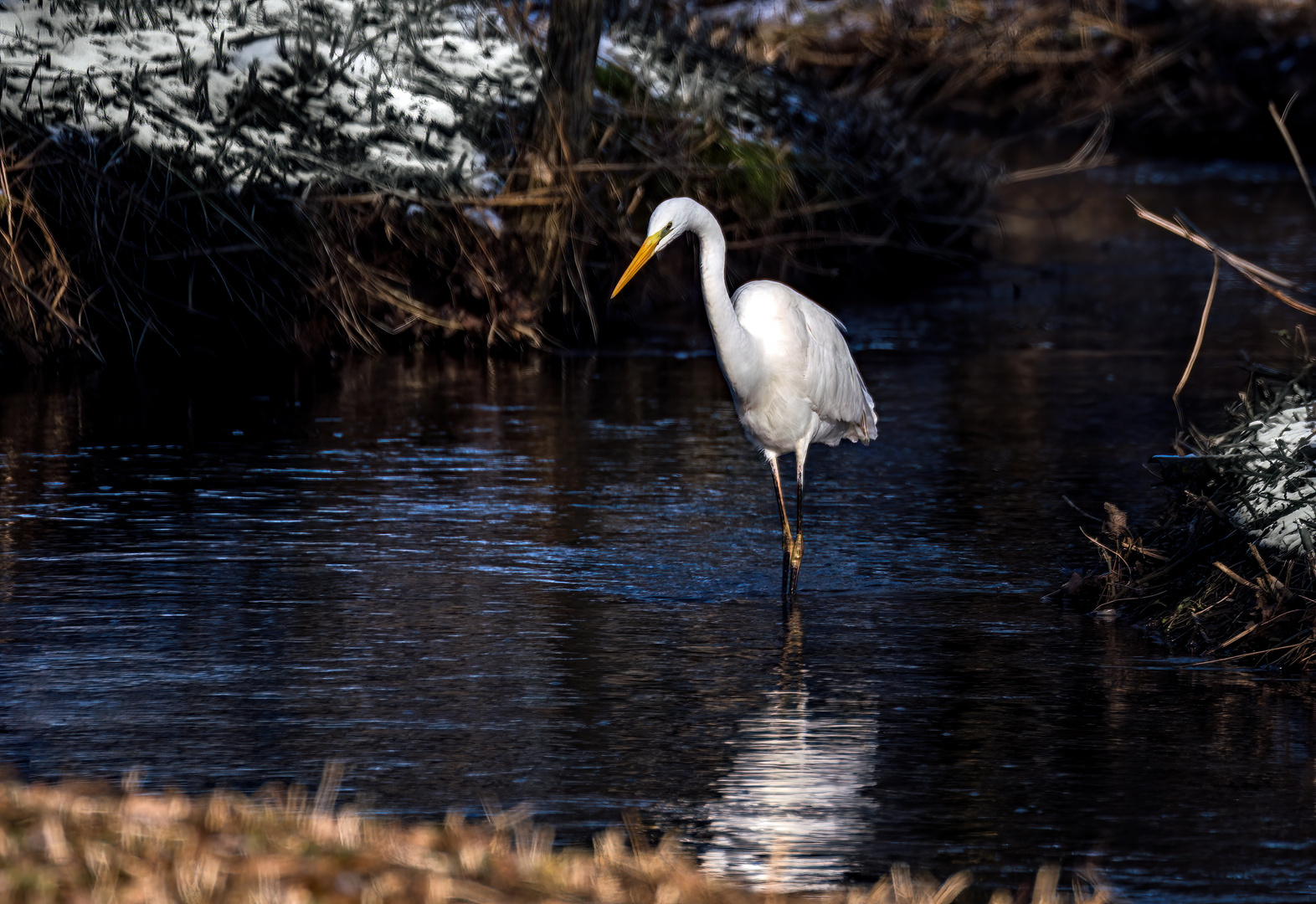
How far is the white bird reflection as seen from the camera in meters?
5.12

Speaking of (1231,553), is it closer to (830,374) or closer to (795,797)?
(830,374)

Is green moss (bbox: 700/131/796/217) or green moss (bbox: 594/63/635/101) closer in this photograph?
green moss (bbox: 700/131/796/217)

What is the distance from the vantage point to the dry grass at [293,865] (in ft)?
12.9

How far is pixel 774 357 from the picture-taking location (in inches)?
349

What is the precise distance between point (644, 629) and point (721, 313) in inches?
62.9

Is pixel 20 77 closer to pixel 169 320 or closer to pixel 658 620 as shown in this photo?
pixel 169 320

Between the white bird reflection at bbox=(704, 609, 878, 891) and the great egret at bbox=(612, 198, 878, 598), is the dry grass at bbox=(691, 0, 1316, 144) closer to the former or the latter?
the great egret at bbox=(612, 198, 878, 598)

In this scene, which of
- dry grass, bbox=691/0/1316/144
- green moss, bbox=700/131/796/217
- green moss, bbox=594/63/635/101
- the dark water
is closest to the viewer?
the dark water

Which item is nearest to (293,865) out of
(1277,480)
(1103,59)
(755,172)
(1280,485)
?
(1277,480)

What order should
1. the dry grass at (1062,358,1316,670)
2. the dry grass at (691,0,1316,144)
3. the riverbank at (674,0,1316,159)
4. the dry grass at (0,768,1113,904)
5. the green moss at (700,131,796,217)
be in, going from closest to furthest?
the dry grass at (0,768,1113,904) < the dry grass at (1062,358,1316,670) < the green moss at (700,131,796,217) < the dry grass at (691,0,1316,144) < the riverbank at (674,0,1316,159)

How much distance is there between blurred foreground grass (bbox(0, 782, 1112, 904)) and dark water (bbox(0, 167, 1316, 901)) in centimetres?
78

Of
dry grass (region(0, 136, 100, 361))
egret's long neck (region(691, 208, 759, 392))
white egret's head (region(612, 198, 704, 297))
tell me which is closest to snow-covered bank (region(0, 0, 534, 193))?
dry grass (region(0, 136, 100, 361))

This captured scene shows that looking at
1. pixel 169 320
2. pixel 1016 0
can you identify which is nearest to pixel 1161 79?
pixel 1016 0

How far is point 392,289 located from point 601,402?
9.94ft
